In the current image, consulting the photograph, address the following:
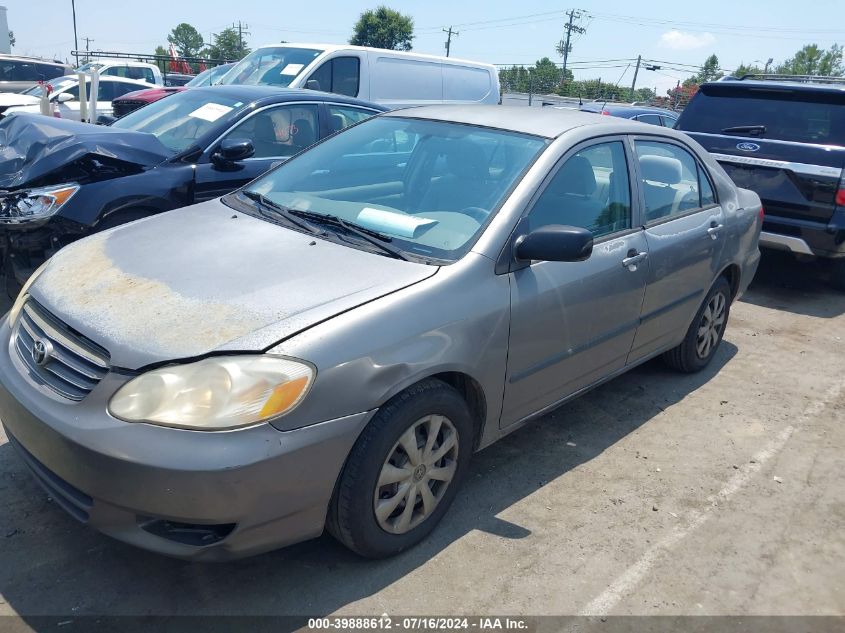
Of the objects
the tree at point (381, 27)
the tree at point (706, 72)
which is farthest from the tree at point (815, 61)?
the tree at point (381, 27)

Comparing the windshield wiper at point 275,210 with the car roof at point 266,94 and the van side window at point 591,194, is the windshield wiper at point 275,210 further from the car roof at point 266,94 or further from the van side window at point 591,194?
the car roof at point 266,94

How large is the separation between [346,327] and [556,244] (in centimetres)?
100

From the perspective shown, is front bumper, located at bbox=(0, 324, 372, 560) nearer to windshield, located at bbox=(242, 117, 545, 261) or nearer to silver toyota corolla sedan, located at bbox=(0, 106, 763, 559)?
silver toyota corolla sedan, located at bbox=(0, 106, 763, 559)

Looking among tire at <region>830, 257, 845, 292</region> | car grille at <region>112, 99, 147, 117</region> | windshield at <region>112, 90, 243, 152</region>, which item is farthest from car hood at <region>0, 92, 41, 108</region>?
tire at <region>830, 257, 845, 292</region>

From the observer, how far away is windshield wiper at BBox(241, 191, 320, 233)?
3.21 meters

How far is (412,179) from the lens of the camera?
344cm

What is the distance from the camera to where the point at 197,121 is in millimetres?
5750

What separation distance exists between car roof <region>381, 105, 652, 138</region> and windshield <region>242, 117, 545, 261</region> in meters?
0.06

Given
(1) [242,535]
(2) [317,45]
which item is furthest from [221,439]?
(2) [317,45]

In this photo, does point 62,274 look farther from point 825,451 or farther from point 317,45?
point 317,45

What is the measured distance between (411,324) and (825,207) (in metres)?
5.25

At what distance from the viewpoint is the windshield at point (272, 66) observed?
9.48 meters

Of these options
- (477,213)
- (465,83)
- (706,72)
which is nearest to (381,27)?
(706,72)

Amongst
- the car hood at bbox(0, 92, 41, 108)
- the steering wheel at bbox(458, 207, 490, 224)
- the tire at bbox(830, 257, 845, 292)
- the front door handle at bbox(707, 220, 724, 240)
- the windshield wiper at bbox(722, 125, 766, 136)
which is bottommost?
the tire at bbox(830, 257, 845, 292)
